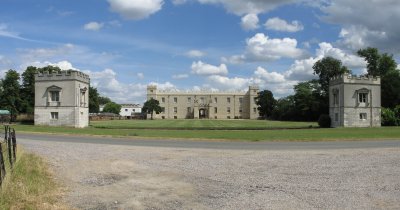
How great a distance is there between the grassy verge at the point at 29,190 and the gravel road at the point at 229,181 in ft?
1.40

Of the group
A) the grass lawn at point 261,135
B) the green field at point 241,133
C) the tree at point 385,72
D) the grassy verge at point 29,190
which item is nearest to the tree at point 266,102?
the tree at point 385,72

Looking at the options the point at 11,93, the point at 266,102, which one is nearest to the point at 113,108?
the point at 266,102

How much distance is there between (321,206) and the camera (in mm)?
8688

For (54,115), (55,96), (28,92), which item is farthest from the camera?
(28,92)

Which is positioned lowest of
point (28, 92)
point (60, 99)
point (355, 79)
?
point (60, 99)

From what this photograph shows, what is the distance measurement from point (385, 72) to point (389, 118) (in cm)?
2011

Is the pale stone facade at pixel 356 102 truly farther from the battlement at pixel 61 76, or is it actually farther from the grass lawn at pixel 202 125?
the battlement at pixel 61 76

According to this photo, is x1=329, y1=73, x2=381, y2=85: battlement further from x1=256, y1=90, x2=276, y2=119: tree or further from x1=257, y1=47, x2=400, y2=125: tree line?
x1=256, y1=90, x2=276, y2=119: tree

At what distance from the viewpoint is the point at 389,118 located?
59.2m

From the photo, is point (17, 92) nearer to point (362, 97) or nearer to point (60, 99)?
point (60, 99)

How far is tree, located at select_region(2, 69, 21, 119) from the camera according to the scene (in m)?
65.4

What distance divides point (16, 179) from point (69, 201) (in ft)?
7.24

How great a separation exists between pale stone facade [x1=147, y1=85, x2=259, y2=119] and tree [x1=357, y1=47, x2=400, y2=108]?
219 ft

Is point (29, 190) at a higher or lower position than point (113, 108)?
lower
